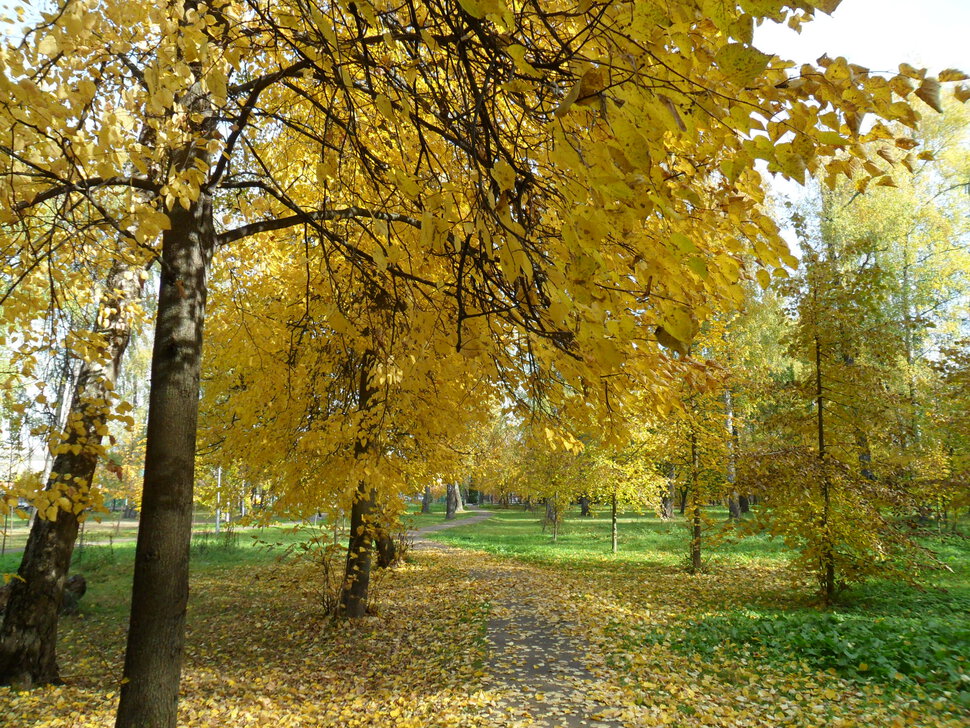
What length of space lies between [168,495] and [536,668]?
14.1ft

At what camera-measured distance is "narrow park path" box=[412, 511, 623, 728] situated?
4.54 metres

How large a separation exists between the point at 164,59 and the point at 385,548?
1194 centimetres

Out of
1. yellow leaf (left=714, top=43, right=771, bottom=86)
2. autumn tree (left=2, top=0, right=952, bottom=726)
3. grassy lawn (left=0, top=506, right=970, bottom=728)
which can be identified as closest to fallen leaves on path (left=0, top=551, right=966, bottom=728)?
grassy lawn (left=0, top=506, right=970, bottom=728)

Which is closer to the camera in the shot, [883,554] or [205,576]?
[883,554]

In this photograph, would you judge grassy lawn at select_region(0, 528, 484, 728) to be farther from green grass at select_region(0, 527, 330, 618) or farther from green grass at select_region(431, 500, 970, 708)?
green grass at select_region(431, 500, 970, 708)

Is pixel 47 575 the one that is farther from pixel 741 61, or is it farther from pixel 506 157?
pixel 741 61

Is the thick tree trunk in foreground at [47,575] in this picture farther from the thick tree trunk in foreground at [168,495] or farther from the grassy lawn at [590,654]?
the thick tree trunk in foreground at [168,495]

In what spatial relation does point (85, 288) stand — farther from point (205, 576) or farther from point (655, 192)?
point (205, 576)

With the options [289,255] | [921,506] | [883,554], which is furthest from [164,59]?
[921,506]

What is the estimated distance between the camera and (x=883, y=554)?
706 cm

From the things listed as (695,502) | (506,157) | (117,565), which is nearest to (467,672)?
(506,157)

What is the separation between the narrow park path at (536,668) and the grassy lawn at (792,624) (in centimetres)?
55

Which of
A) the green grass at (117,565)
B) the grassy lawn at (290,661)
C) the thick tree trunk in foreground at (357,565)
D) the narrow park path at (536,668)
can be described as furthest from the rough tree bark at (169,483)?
the thick tree trunk in foreground at (357,565)

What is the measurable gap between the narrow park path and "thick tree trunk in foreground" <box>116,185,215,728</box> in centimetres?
268
